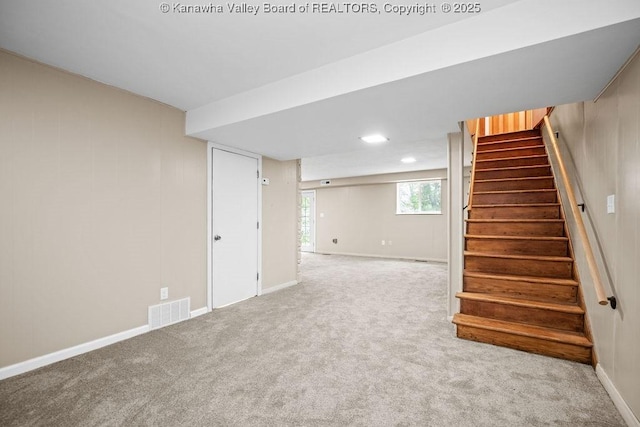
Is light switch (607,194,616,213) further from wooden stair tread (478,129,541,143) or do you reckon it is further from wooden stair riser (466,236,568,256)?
wooden stair tread (478,129,541,143)

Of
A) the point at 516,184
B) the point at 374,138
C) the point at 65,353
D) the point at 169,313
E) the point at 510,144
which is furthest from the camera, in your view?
the point at 510,144

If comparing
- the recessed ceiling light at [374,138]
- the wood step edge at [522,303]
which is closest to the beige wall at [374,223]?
the recessed ceiling light at [374,138]

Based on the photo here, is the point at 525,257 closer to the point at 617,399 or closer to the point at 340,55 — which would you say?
the point at 617,399

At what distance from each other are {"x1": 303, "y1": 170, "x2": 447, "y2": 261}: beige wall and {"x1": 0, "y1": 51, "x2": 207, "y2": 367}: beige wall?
607 cm

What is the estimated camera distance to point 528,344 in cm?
250

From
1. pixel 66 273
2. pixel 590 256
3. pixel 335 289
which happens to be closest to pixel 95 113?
pixel 66 273

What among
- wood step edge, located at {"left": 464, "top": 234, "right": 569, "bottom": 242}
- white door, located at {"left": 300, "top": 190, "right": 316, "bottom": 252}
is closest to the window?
white door, located at {"left": 300, "top": 190, "right": 316, "bottom": 252}

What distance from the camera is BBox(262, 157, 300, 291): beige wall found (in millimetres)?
4598

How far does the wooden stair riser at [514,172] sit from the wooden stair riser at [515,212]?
779 mm

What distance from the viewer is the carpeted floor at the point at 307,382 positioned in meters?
1.70

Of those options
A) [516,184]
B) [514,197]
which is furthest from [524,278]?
[516,184]

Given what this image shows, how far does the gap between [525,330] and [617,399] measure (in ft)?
2.57

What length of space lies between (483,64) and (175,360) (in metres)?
→ 3.14

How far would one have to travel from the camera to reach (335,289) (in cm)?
473
